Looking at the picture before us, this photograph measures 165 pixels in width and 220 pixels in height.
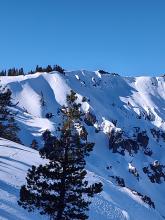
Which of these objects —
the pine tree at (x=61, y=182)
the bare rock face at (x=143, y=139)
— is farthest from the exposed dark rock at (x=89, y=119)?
the pine tree at (x=61, y=182)

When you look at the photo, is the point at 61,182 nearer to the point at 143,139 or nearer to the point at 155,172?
the point at 155,172

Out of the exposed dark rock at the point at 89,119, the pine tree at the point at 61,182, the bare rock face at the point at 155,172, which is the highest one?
the exposed dark rock at the point at 89,119

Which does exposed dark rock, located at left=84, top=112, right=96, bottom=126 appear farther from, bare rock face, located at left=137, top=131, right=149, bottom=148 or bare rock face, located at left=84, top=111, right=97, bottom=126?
bare rock face, located at left=137, top=131, right=149, bottom=148

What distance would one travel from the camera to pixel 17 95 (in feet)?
553

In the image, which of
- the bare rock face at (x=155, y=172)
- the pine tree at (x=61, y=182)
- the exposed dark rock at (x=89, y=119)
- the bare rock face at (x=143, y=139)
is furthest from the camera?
the bare rock face at (x=143, y=139)

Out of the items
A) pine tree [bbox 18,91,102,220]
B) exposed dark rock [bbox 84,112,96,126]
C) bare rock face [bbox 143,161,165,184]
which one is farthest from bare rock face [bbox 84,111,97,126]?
pine tree [bbox 18,91,102,220]

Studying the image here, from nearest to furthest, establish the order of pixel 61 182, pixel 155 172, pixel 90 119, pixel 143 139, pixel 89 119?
1. pixel 61 182
2. pixel 155 172
3. pixel 89 119
4. pixel 90 119
5. pixel 143 139

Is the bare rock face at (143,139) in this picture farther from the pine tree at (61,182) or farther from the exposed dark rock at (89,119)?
the pine tree at (61,182)

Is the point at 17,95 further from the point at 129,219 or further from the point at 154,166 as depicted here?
the point at 129,219

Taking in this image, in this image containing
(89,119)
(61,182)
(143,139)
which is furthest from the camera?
(143,139)

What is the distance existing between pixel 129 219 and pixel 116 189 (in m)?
11.0

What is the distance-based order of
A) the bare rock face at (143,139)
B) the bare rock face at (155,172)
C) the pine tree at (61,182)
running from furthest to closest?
1. the bare rock face at (143,139)
2. the bare rock face at (155,172)
3. the pine tree at (61,182)

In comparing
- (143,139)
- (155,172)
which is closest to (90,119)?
(143,139)

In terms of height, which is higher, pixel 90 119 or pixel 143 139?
pixel 143 139
